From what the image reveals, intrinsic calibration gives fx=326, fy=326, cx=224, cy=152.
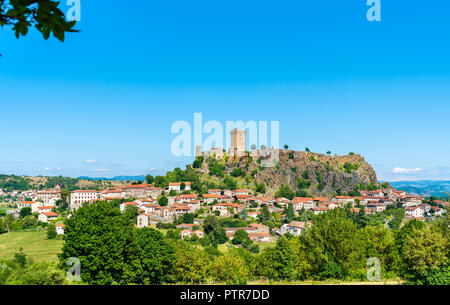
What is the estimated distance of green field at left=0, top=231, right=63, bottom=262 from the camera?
42.5 meters

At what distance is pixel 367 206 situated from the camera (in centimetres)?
8731

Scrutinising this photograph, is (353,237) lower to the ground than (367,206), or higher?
higher

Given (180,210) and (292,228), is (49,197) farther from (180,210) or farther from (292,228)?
(292,228)

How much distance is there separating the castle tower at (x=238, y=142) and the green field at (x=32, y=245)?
212 ft

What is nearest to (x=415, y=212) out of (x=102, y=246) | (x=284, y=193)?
(x=284, y=193)

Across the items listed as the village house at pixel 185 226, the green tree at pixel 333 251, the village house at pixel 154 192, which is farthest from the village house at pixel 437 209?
the green tree at pixel 333 251

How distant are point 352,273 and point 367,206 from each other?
76.5 meters

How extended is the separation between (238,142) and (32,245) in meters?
72.7

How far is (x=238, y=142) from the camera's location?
111m
